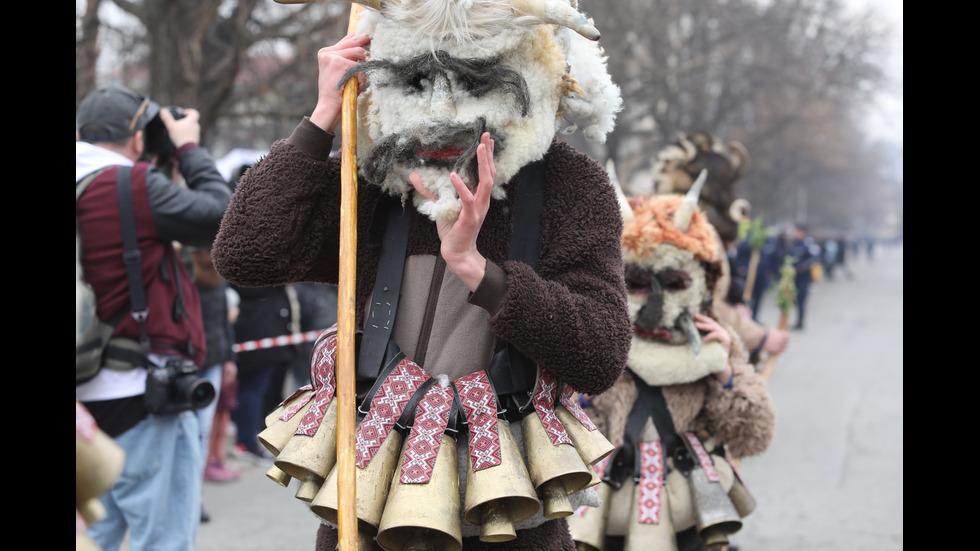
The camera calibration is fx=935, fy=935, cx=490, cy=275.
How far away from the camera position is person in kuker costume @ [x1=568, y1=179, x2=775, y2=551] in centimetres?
329

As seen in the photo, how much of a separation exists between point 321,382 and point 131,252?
1.35m

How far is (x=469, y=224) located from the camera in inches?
73.5

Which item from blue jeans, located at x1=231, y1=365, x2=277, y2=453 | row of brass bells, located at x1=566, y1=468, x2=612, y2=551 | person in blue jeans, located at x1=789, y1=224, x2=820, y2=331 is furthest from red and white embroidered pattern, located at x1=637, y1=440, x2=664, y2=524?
person in blue jeans, located at x1=789, y1=224, x2=820, y2=331

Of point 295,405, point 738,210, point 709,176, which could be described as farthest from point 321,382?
point 738,210

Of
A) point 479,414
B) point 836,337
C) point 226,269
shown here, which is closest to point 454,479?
point 479,414

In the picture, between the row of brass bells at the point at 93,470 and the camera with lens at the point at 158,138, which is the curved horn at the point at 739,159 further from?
the row of brass bells at the point at 93,470

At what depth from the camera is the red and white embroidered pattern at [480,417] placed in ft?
6.36

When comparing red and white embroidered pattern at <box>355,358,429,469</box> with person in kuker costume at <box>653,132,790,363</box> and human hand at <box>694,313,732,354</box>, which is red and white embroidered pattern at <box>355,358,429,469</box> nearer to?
human hand at <box>694,313,732,354</box>

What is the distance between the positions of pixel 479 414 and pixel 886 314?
2097 cm

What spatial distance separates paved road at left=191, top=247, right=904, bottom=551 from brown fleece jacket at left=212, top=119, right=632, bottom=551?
2.57m

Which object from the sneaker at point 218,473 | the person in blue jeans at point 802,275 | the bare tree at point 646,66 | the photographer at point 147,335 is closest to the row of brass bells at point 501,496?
the photographer at point 147,335

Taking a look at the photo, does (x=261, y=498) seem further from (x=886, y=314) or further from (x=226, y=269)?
(x=886, y=314)

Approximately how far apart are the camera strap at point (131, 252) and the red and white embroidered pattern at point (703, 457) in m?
1.98

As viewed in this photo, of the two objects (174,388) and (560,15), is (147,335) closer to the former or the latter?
(174,388)
